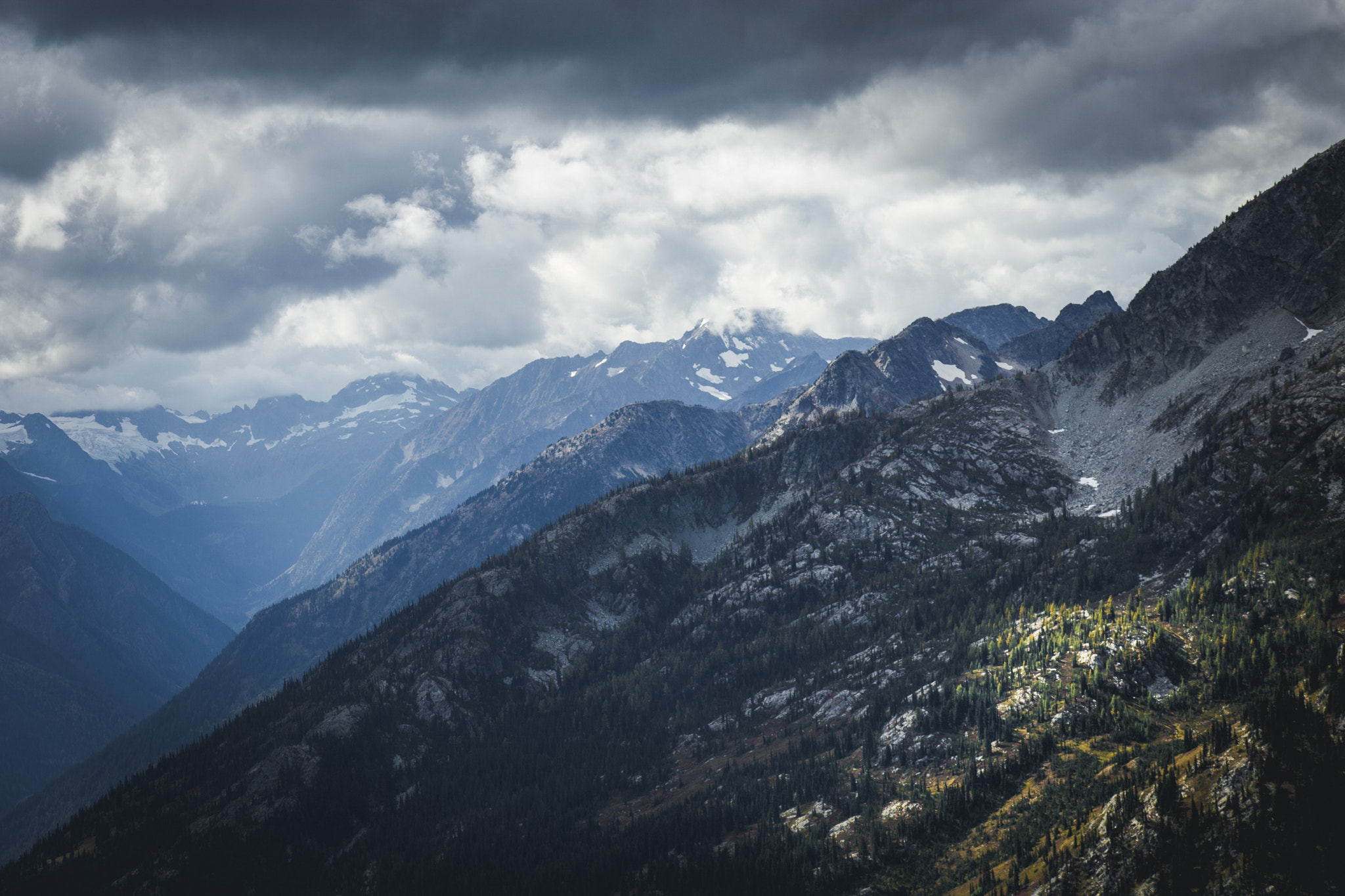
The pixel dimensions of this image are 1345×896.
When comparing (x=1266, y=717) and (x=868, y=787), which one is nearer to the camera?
(x=1266, y=717)

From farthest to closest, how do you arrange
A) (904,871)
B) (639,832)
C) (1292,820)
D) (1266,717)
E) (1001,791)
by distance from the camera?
(639,832) → (1001,791) → (904,871) → (1266,717) → (1292,820)

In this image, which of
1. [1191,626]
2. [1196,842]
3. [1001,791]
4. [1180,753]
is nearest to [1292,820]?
[1196,842]

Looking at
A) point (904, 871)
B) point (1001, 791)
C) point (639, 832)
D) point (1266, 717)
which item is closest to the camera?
point (1266, 717)

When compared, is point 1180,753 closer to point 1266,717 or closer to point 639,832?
→ point 1266,717

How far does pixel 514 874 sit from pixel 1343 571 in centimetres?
19978

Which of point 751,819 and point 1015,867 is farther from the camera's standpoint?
point 751,819

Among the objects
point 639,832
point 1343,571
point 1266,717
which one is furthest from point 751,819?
point 1343,571

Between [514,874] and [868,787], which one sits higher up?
[514,874]

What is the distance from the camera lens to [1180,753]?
148 meters

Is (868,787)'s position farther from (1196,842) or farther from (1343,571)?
(1343,571)

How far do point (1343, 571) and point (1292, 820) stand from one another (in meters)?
88.7

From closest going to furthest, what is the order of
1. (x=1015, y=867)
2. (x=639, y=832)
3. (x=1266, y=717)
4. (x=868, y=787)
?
(x=1266, y=717) → (x=1015, y=867) → (x=868, y=787) → (x=639, y=832)

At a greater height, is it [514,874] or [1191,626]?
[514,874]

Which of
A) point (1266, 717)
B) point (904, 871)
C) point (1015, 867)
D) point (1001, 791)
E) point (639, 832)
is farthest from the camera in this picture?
point (639, 832)
